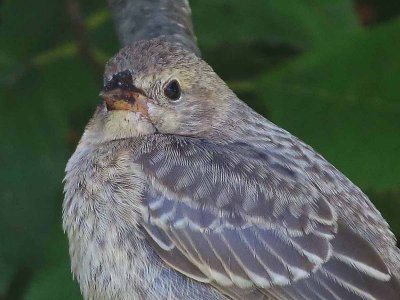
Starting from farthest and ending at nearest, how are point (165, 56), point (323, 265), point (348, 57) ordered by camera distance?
point (348, 57), point (165, 56), point (323, 265)

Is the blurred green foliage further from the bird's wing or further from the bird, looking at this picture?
the bird's wing

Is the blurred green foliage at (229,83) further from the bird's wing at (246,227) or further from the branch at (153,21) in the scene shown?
the bird's wing at (246,227)

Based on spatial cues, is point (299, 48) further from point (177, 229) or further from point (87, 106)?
point (177, 229)

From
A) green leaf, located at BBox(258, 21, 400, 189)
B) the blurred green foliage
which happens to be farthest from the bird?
the blurred green foliage

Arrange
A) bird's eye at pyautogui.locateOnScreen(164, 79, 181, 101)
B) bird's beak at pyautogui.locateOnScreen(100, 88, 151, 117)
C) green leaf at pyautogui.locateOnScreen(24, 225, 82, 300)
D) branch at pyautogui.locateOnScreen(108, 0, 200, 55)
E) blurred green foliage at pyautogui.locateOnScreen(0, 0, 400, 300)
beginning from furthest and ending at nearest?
1. blurred green foliage at pyautogui.locateOnScreen(0, 0, 400, 300)
2. green leaf at pyautogui.locateOnScreen(24, 225, 82, 300)
3. branch at pyautogui.locateOnScreen(108, 0, 200, 55)
4. bird's eye at pyautogui.locateOnScreen(164, 79, 181, 101)
5. bird's beak at pyautogui.locateOnScreen(100, 88, 151, 117)

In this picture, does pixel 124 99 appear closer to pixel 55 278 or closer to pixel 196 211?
pixel 196 211

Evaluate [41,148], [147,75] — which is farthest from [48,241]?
[147,75]

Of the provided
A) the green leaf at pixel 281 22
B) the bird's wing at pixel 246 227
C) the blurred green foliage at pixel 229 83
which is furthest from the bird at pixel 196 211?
the green leaf at pixel 281 22
